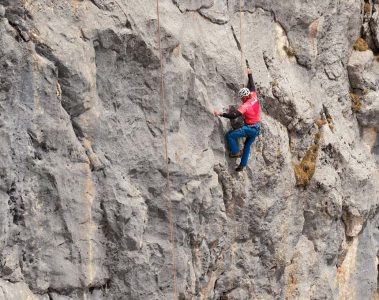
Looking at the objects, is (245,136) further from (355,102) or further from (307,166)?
(355,102)

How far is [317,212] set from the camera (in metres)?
21.5

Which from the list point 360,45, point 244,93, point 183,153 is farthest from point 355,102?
point 183,153

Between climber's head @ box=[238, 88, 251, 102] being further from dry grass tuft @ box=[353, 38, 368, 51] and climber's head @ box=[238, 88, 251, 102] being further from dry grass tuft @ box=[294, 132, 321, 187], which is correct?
dry grass tuft @ box=[353, 38, 368, 51]

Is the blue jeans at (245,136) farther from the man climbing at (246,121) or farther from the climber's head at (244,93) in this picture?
the climber's head at (244,93)

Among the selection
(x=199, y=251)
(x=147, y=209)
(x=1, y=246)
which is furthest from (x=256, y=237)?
(x=1, y=246)

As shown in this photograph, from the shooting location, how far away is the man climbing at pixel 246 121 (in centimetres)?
1844

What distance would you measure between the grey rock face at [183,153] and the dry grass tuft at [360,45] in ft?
0.43

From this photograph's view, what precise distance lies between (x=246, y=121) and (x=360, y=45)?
5.68 meters

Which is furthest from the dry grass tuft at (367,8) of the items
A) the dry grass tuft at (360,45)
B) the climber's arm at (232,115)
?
the climber's arm at (232,115)

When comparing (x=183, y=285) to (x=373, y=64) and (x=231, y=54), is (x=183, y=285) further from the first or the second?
(x=373, y=64)

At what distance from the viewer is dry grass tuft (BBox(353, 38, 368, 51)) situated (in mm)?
22672

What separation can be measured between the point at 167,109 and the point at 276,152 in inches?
129

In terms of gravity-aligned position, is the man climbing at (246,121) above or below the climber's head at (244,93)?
below

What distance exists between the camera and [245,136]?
61.5 ft
